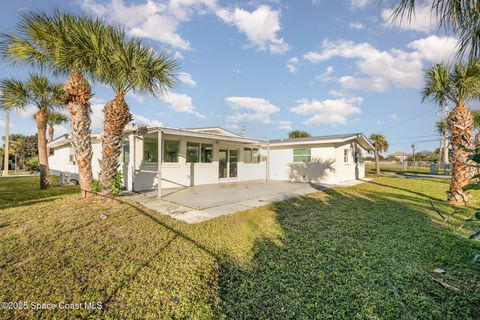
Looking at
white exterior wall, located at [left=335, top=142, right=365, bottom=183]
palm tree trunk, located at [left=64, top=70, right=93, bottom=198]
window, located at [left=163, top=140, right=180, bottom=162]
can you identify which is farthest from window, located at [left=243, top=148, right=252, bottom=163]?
palm tree trunk, located at [left=64, top=70, right=93, bottom=198]

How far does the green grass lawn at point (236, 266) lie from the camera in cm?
264

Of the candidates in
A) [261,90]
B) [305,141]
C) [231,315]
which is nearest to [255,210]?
[231,315]

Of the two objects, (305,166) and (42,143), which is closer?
(42,143)

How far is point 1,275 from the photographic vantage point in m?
3.20

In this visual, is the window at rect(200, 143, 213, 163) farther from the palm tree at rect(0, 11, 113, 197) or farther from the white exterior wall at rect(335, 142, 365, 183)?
the white exterior wall at rect(335, 142, 365, 183)

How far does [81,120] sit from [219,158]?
25.5ft

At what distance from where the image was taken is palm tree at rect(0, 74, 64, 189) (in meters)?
10.1

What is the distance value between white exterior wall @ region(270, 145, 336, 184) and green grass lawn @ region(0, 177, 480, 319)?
26.9ft

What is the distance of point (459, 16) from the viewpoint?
2.18 metres

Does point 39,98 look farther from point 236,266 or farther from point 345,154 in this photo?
point 345,154

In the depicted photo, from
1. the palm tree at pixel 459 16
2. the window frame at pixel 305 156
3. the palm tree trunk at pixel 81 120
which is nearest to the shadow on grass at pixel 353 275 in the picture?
the palm tree at pixel 459 16

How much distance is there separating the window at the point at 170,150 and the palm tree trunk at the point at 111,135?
2.92 metres

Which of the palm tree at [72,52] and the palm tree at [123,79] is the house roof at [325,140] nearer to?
the palm tree at [123,79]

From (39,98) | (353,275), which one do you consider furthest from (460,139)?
(39,98)
